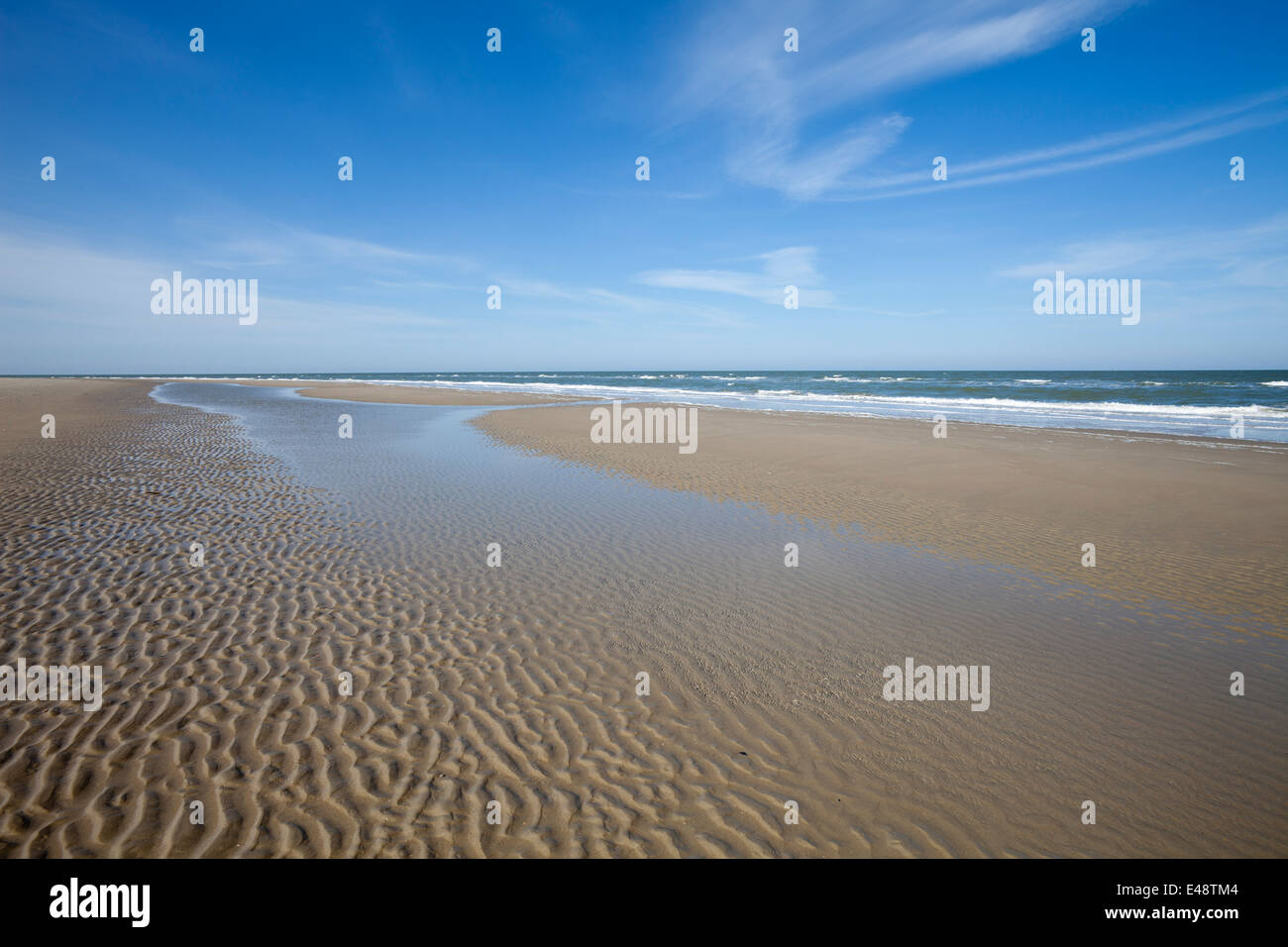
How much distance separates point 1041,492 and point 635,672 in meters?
13.9

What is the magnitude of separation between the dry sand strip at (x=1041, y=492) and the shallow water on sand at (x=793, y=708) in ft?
4.83

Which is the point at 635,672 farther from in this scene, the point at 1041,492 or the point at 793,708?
the point at 1041,492

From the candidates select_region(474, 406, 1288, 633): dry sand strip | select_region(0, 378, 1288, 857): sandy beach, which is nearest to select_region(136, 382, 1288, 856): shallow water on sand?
select_region(0, 378, 1288, 857): sandy beach

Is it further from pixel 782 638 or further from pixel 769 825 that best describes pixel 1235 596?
pixel 769 825

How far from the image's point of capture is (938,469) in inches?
733

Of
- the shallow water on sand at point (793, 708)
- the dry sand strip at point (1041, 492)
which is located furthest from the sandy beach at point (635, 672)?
the dry sand strip at point (1041, 492)

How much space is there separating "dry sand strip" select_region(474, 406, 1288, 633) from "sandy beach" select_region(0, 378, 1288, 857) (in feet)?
0.50

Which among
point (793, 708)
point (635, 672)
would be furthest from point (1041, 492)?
point (635, 672)

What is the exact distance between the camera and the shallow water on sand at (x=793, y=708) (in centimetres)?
430

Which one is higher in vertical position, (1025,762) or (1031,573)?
(1031,573)
